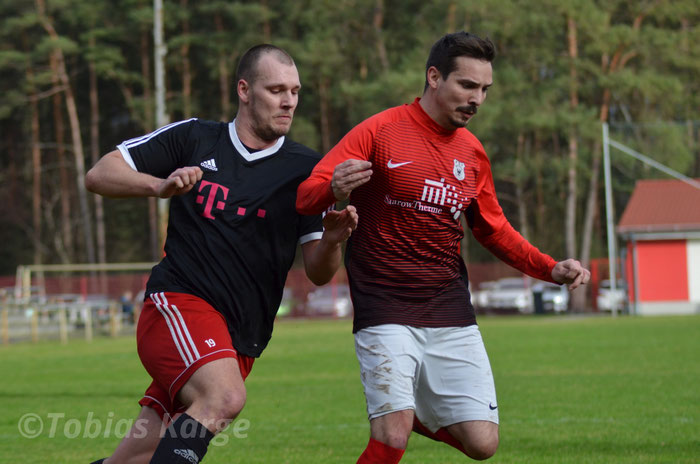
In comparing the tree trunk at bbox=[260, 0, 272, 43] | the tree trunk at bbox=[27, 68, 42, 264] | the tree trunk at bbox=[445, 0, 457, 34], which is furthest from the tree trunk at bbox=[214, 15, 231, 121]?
the tree trunk at bbox=[445, 0, 457, 34]

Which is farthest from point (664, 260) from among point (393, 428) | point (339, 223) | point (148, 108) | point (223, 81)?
point (339, 223)

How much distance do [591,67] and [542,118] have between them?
3655mm

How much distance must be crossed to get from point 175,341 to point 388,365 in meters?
1.11

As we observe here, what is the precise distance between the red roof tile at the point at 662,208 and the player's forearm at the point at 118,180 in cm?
3796

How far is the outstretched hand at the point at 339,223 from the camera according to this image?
4777 millimetres

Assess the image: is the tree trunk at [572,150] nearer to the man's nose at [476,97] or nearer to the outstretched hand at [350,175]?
the man's nose at [476,97]

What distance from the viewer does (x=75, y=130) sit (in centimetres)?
5319

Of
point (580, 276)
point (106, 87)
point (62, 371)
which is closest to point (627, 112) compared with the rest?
point (106, 87)

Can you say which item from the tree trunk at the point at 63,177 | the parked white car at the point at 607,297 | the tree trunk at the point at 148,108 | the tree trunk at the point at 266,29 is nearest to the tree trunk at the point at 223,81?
the tree trunk at the point at 266,29

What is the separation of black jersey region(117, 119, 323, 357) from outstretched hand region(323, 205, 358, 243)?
A: 13.4 inches

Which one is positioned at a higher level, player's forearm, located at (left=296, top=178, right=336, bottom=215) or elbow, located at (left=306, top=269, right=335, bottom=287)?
player's forearm, located at (left=296, top=178, right=336, bottom=215)

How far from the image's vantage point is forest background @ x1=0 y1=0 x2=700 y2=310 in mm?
48031

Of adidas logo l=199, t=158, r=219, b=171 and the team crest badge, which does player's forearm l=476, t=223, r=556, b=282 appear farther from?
adidas logo l=199, t=158, r=219, b=171

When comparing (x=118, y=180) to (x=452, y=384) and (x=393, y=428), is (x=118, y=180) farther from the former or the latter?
(x=452, y=384)
